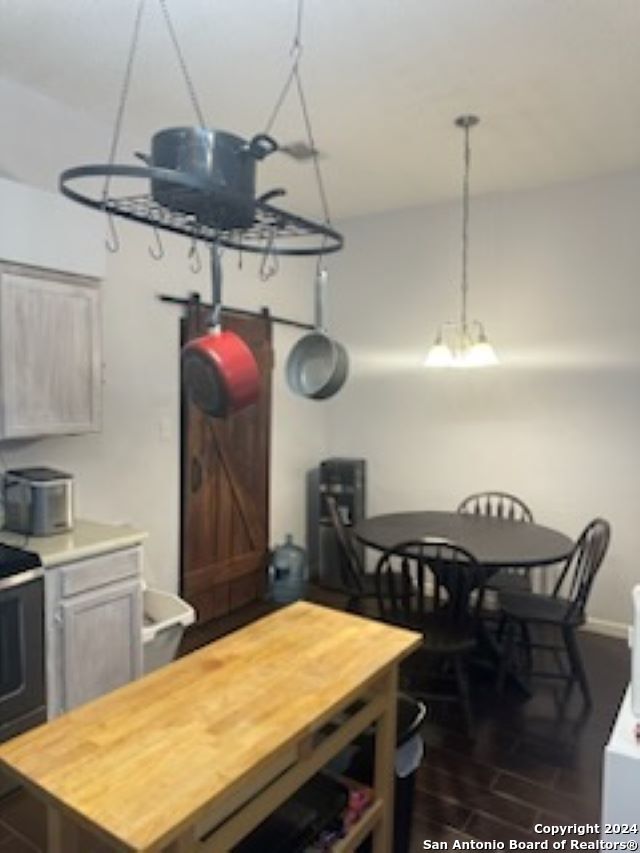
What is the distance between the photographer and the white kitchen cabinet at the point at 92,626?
2389 mm

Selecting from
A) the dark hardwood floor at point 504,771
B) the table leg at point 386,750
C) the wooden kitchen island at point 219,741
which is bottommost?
the dark hardwood floor at point 504,771

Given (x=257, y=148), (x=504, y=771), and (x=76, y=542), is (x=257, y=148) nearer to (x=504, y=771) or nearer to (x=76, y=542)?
(x=76, y=542)

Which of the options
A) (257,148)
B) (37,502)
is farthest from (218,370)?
(37,502)

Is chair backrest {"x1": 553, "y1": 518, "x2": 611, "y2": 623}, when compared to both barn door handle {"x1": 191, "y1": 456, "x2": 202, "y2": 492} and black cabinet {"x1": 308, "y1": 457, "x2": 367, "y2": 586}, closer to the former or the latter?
black cabinet {"x1": 308, "y1": 457, "x2": 367, "y2": 586}

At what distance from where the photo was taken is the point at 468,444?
172 inches

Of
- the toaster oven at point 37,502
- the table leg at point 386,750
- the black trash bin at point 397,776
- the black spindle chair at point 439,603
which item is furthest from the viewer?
the black spindle chair at point 439,603

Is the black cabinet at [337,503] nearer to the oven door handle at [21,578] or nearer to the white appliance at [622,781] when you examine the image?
the oven door handle at [21,578]

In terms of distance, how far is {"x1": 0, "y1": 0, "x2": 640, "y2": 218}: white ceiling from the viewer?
221 centimetres

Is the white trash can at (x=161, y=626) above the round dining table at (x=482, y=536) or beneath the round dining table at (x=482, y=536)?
beneath

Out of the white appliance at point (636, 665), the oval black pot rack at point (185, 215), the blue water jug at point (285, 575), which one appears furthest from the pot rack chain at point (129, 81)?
the blue water jug at point (285, 575)

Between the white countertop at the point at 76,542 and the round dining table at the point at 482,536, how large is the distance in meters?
1.22

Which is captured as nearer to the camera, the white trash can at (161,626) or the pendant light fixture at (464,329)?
the white trash can at (161,626)

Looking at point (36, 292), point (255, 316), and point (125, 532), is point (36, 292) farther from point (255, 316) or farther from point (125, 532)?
point (255, 316)

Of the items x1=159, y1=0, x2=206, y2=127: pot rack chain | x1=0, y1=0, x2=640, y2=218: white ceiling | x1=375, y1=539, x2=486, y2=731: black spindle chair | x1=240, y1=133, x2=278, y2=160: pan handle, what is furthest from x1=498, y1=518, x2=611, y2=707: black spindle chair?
x1=159, y1=0, x2=206, y2=127: pot rack chain
